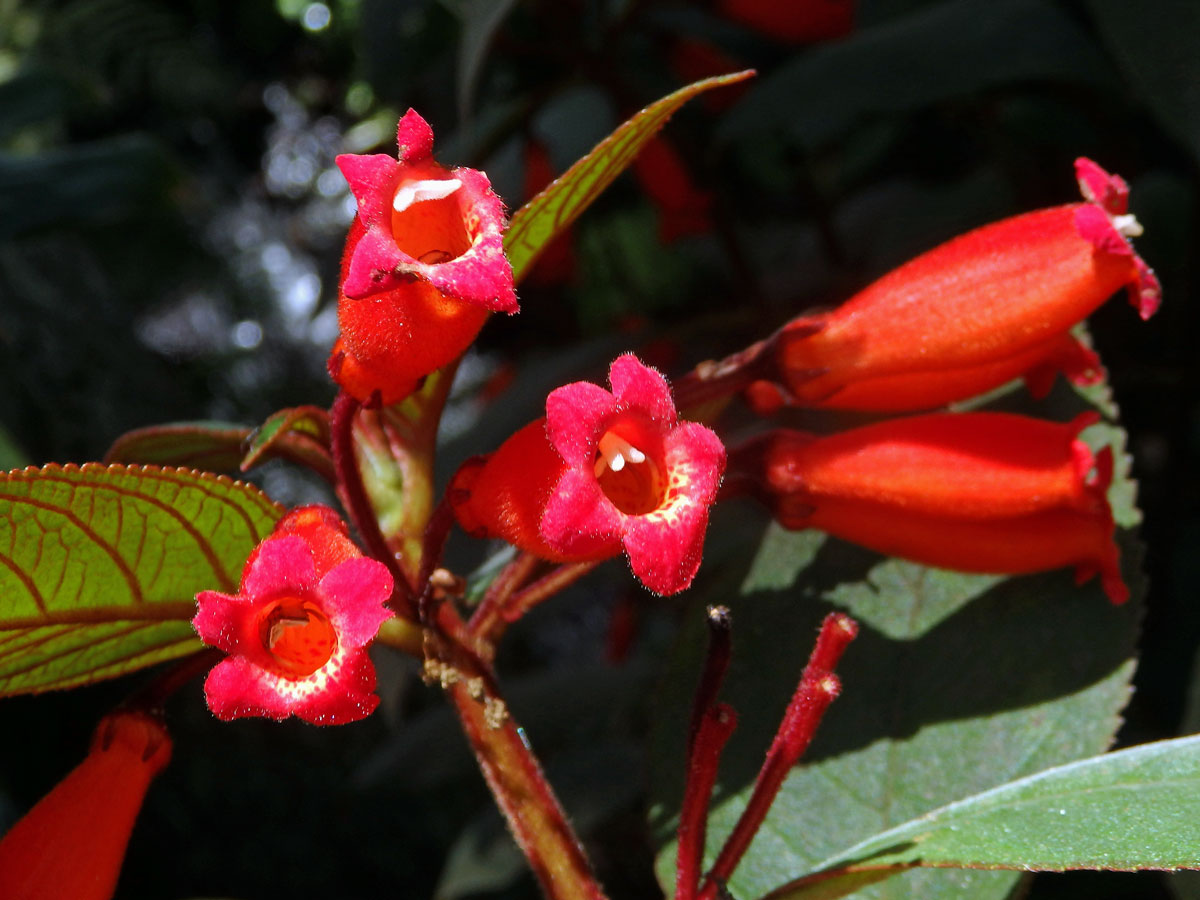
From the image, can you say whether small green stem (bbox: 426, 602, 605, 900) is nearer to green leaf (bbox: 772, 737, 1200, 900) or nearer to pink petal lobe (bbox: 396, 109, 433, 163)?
green leaf (bbox: 772, 737, 1200, 900)

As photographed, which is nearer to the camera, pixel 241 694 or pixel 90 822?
pixel 241 694

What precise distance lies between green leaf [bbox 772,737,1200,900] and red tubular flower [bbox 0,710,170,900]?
0.32 m

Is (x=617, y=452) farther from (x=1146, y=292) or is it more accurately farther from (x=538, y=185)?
(x=538, y=185)

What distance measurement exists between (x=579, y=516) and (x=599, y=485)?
0.04m

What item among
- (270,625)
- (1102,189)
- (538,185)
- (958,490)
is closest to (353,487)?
(270,625)

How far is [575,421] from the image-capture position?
48 centimetres

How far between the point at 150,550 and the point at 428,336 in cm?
16

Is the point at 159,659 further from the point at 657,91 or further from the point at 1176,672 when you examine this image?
the point at 657,91

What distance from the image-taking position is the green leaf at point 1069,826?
49cm

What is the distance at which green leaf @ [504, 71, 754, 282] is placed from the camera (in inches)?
20.8

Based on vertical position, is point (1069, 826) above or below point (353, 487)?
below

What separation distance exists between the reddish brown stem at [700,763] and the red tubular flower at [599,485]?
70mm

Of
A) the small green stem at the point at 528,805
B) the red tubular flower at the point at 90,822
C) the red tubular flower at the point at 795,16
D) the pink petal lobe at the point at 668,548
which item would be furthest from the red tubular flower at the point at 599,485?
the red tubular flower at the point at 795,16

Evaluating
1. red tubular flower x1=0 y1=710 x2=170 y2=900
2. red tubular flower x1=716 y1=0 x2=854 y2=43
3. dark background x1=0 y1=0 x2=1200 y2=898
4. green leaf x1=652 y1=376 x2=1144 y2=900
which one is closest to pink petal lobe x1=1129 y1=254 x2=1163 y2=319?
green leaf x1=652 y1=376 x2=1144 y2=900
